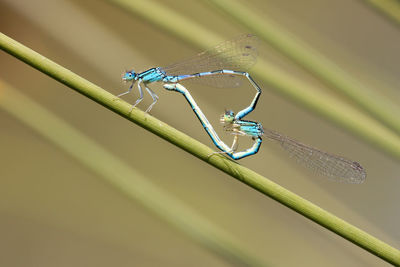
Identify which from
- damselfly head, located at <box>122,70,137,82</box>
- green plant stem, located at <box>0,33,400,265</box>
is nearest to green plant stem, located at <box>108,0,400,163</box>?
damselfly head, located at <box>122,70,137,82</box>

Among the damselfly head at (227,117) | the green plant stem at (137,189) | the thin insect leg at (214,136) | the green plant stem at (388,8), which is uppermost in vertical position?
the green plant stem at (388,8)

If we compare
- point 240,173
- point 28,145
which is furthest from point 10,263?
point 240,173

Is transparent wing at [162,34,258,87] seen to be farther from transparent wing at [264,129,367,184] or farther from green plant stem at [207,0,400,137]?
transparent wing at [264,129,367,184]

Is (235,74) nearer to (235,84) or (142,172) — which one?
(235,84)

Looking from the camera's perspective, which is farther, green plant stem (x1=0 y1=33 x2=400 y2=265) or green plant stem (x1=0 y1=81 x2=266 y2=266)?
green plant stem (x1=0 y1=81 x2=266 y2=266)

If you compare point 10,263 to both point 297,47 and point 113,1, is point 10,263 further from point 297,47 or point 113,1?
point 297,47

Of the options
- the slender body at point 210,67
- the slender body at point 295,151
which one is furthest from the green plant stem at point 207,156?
the slender body at point 210,67

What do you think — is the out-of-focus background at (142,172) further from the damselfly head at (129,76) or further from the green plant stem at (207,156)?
the green plant stem at (207,156)
